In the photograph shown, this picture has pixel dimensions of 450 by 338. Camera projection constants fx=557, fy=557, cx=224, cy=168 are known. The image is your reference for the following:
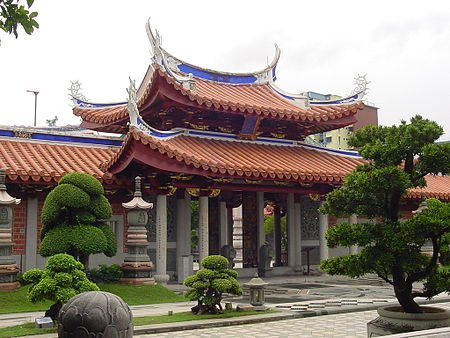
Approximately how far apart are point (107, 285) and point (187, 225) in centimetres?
439

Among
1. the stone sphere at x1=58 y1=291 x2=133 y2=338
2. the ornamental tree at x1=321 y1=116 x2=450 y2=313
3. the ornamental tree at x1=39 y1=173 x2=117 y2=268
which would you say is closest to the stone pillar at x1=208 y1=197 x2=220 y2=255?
the ornamental tree at x1=39 y1=173 x2=117 y2=268

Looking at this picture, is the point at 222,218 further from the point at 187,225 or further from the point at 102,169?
the point at 102,169

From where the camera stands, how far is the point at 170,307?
1305 cm

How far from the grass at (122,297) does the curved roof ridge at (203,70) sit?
668cm

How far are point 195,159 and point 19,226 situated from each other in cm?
531

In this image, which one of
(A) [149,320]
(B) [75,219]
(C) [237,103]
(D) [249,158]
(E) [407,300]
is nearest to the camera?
(E) [407,300]

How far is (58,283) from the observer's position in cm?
962

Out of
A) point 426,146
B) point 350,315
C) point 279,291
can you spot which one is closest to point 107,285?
point 279,291

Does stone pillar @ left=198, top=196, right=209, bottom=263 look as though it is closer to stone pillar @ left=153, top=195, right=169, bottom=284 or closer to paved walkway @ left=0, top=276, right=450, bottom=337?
stone pillar @ left=153, top=195, right=169, bottom=284

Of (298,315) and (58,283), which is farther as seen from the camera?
(298,315)

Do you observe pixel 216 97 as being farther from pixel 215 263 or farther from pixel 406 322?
pixel 406 322

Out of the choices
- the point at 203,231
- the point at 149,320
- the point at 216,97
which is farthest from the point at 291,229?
the point at 149,320

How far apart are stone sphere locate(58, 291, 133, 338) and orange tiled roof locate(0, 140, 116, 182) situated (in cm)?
950

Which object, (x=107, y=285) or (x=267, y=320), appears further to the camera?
(x=107, y=285)
